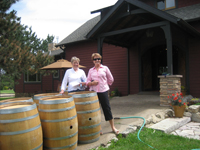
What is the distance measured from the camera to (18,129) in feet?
7.16

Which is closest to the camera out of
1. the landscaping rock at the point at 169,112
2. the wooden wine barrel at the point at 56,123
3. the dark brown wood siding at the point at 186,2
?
the wooden wine barrel at the point at 56,123

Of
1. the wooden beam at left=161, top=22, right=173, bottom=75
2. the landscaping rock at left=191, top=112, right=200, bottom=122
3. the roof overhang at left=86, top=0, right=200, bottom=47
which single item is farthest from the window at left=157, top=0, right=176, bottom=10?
the landscaping rock at left=191, top=112, right=200, bottom=122

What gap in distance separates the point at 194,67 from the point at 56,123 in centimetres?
766

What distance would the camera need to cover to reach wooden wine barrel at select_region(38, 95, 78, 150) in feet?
8.44

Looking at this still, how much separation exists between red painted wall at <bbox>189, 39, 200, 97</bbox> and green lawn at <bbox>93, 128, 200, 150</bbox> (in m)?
5.27

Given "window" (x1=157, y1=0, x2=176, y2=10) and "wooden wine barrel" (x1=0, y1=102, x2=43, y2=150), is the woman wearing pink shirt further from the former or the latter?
"window" (x1=157, y1=0, x2=176, y2=10)

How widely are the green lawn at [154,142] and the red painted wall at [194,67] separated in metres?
5.27

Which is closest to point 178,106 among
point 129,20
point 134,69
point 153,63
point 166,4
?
point 129,20

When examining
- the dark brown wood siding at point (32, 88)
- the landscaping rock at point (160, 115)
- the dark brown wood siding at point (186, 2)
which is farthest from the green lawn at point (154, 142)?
the dark brown wood siding at point (32, 88)

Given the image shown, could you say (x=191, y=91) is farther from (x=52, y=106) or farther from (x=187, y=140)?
(x=52, y=106)

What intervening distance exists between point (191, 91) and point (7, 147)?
8.16m

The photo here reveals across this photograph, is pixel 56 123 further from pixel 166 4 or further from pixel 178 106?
pixel 166 4

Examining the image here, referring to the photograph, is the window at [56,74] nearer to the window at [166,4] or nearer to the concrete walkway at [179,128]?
the window at [166,4]

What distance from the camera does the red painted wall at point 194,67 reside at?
27.1ft
